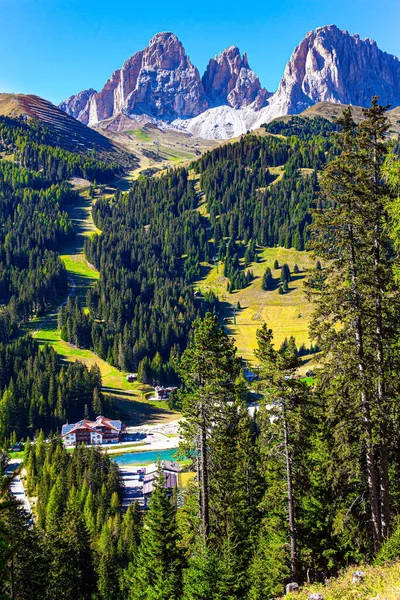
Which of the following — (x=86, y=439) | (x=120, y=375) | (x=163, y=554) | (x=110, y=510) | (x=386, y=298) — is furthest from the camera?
(x=120, y=375)

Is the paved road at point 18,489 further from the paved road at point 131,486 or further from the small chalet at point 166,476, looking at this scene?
the small chalet at point 166,476

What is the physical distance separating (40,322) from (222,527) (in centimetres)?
16111

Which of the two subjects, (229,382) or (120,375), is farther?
(120,375)

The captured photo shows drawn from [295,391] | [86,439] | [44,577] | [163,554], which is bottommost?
[86,439]

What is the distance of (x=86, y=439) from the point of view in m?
113

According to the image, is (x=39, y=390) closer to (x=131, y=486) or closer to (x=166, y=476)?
(x=131, y=486)

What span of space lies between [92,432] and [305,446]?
97.9 meters

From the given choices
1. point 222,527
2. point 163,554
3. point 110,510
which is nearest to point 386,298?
point 222,527

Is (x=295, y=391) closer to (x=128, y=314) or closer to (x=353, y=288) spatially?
(x=353, y=288)

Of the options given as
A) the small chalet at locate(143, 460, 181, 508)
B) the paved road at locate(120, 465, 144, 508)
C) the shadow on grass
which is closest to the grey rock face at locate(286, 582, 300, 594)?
the small chalet at locate(143, 460, 181, 508)

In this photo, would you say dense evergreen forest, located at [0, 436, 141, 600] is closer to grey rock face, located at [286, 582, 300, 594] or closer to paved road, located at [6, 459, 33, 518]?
paved road, located at [6, 459, 33, 518]

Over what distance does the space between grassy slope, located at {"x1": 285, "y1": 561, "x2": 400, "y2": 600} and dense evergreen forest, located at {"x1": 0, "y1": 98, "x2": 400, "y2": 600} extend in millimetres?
2228

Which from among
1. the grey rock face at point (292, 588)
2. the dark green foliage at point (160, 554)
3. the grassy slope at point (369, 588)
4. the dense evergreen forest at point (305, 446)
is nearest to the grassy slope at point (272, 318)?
the dense evergreen forest at point (305, 446)

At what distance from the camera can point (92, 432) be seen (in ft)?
373
